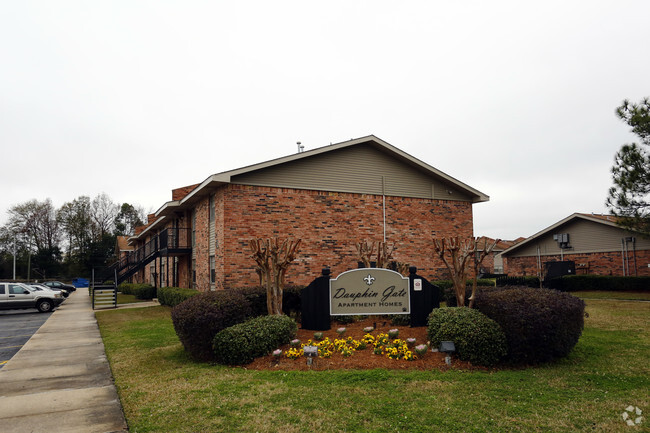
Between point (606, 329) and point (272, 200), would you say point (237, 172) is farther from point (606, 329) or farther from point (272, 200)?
point (606, 329)

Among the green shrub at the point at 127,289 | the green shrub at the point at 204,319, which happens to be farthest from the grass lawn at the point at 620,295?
the green shrub at the point at 127,289

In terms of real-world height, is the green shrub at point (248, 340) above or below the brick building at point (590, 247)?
below

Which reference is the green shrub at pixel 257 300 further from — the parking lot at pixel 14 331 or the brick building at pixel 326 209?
→ the parking lot at pixel 14 331

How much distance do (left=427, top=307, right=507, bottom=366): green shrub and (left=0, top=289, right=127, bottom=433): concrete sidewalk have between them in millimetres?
5565

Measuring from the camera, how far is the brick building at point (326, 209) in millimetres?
16781

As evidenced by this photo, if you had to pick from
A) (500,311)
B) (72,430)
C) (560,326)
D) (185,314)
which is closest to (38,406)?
(72,430)

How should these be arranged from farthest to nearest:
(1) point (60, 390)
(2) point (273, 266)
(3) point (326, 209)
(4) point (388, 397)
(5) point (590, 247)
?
(5) point (590, 247) < (3) point (326, 209) < (2) point (273, 266) < (1) point (60, 390) < (4) point (388, 397)

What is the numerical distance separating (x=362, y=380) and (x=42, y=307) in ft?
72.5

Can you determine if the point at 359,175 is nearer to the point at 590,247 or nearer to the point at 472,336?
the point at 472,336

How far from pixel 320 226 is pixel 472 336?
35.2 ft

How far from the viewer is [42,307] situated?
23172 mm

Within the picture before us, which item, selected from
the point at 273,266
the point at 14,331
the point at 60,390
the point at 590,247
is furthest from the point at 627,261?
the point at 14,331

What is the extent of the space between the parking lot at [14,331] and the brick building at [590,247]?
89.9 ft

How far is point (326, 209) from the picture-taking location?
730 inches
